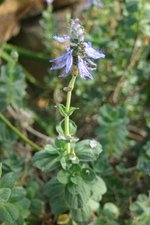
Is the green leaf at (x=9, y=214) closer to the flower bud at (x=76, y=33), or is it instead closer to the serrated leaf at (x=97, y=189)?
the serrated leaf at (x=97, y=189)

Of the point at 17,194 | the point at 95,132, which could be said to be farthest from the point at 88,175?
the point at 95,132

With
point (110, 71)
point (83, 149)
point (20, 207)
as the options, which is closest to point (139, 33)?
point (110, 71)

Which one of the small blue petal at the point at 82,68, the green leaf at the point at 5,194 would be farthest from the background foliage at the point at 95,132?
the small blue petal at the point at 82,68

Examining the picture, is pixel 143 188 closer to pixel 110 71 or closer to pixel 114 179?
pixel 114 179

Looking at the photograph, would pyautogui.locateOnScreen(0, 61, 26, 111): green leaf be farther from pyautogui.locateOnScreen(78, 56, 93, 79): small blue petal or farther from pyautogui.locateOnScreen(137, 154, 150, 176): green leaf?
pyautogui.locateOnScreen(78, 56, 93, 79): small blue petal

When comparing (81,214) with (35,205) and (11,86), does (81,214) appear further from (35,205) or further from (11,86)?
(11,86)
